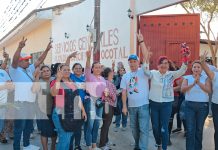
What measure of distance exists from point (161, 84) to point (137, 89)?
1.39 feet

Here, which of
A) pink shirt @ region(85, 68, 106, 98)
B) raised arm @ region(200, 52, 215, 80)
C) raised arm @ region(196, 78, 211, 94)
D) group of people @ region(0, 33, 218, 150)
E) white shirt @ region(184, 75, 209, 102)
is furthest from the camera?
pink shirt @ region(85, 68, 106, 98)

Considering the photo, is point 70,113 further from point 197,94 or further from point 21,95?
point 197,94

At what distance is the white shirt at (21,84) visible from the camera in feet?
18.5

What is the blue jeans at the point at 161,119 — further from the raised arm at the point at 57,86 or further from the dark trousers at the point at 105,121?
the raised arm at the point at 57,86

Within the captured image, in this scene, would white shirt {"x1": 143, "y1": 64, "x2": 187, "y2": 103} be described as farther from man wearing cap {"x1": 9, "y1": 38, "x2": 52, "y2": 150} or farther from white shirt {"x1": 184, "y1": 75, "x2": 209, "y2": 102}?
man wearing cap {"x1": 9, "y1": 38, "x2": 52, "y2": 150}

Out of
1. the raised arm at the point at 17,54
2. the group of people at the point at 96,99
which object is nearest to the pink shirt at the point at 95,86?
the group of people at the point at 96,99

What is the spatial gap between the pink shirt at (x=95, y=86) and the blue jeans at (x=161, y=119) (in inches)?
36.9

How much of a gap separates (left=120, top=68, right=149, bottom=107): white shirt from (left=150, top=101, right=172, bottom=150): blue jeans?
0.68ft

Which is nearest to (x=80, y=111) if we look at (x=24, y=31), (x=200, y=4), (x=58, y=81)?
(x=58, y=81)

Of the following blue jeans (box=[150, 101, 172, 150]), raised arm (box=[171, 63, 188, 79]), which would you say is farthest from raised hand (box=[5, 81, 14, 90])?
raised arm (box=[171, 63, 188, 79])

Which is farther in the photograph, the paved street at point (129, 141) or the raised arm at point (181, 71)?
the paved street at point (129, 141)

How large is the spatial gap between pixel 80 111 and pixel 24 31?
66.9 feet

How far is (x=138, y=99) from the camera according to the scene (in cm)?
594

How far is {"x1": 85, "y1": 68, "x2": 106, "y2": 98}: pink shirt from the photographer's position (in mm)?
6076
